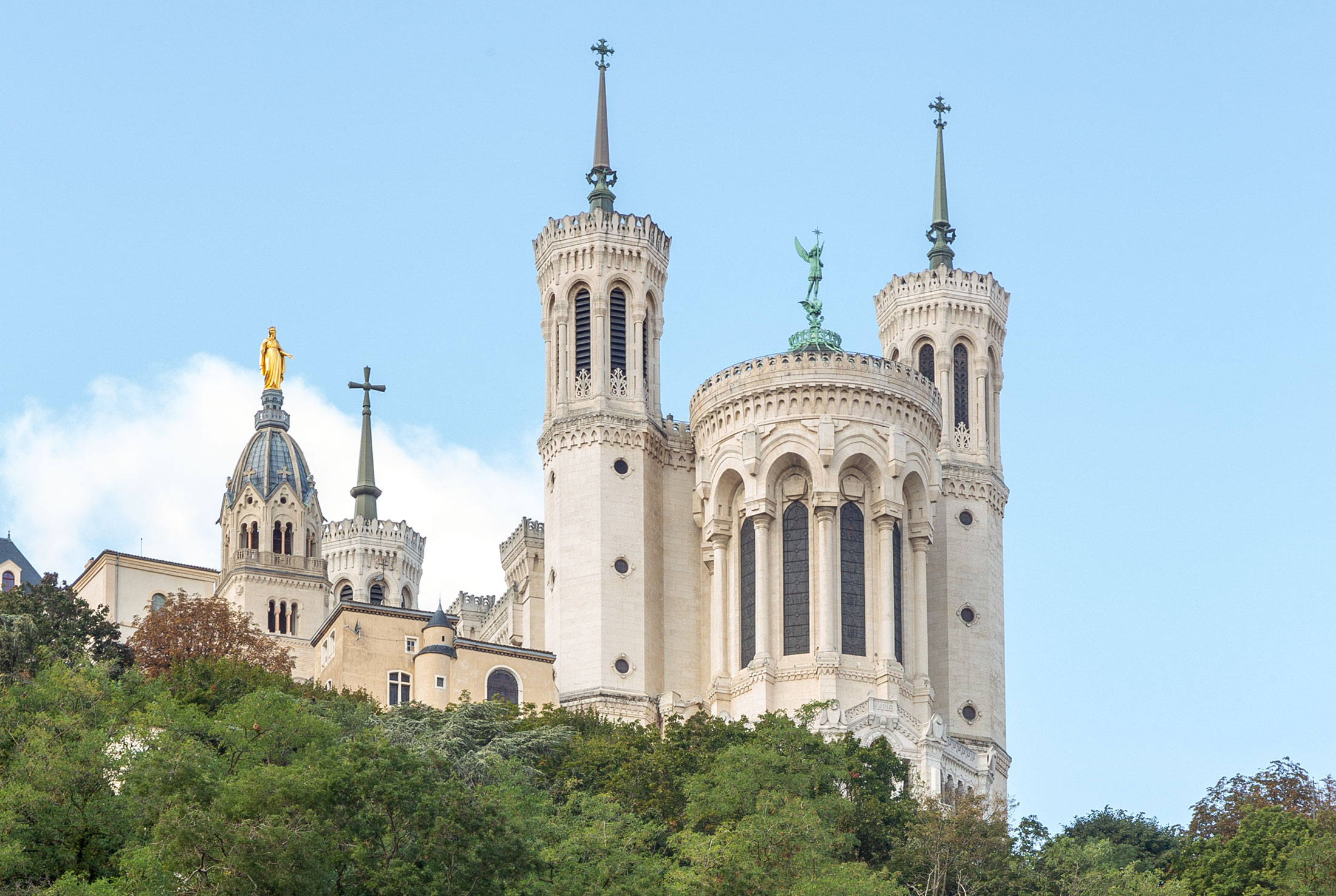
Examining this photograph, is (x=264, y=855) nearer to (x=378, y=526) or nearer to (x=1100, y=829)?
(x=1100, y=829)

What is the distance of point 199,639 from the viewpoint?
8625 centimetres

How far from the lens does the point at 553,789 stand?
237 ft

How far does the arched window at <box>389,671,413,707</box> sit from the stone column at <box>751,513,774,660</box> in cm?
1229

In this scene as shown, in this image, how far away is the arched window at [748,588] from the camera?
88625 millimetres

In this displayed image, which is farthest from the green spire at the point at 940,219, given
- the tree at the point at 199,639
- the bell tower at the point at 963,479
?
the tree at the point at 199,639

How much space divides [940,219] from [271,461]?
29.9 m

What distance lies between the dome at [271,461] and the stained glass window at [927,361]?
86.5 feet

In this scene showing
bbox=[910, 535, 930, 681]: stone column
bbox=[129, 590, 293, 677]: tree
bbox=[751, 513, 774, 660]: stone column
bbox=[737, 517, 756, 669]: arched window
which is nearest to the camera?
bbox=[129, 590, 293, 677]: tree

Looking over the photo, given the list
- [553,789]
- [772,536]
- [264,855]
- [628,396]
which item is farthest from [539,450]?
[264,855]

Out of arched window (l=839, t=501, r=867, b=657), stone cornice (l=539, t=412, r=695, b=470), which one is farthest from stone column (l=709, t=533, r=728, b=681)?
stone cornice (l=539, t=412, r=695, b=470)

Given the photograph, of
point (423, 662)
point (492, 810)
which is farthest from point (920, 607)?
point (492, 810)

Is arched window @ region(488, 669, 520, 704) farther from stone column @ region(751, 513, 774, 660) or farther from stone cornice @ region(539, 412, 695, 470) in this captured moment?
stone cornice @ region(539, 412, 695, 470)

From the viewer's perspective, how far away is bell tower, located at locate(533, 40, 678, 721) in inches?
3543

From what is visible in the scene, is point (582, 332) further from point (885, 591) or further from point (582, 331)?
point (885, 591)
